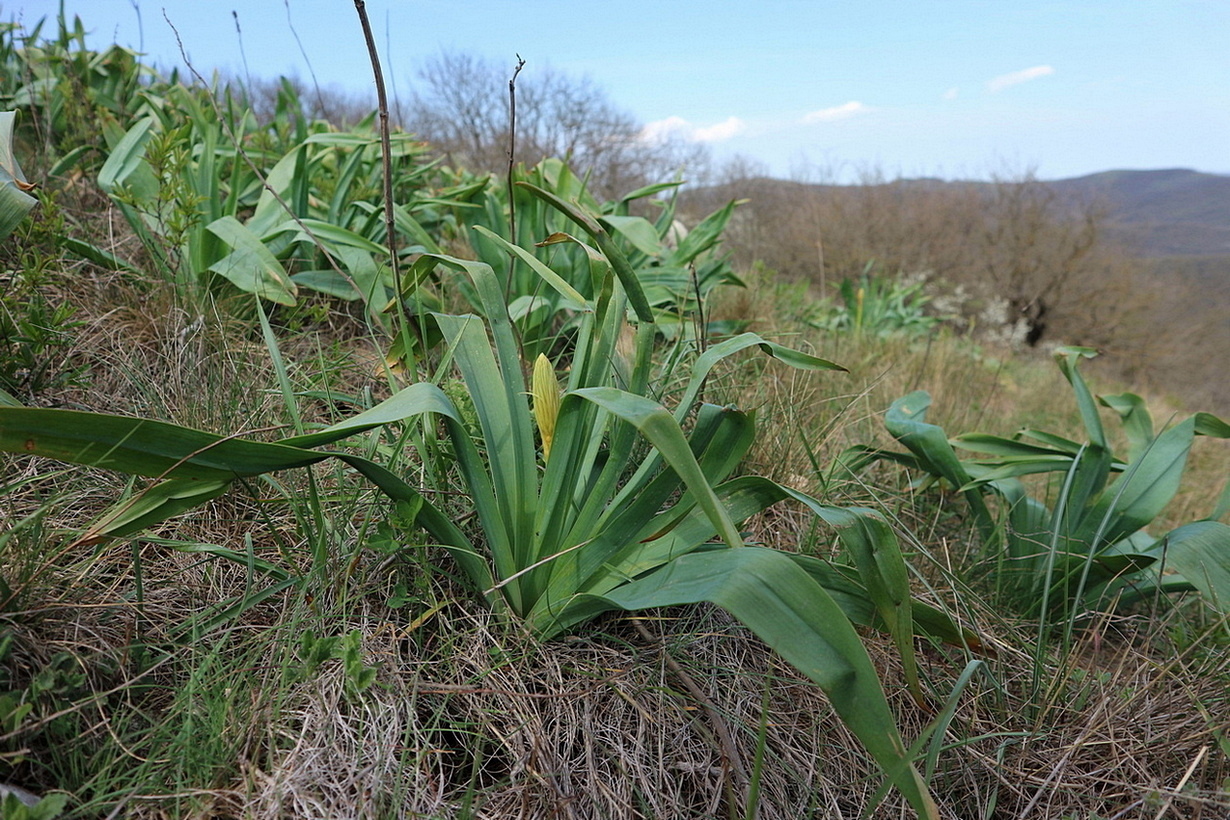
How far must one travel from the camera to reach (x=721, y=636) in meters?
1.33

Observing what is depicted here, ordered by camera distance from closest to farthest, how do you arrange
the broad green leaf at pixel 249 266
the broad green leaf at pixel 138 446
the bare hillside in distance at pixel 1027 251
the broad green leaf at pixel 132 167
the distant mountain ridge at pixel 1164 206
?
the broad green leaf at pixel 138 446, the broad green leaf at pixel 249 266, the broad green leaf at pixel 132 167, the bare hillside in distance at pixel 1027 251, the distant mountain ridge at pixel 1164 206

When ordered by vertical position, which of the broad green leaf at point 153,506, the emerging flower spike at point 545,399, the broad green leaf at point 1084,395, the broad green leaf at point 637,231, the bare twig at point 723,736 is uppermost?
the broad green leaf at point 637,231

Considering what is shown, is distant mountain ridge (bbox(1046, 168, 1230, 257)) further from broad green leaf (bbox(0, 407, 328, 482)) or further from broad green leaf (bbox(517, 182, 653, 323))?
broad green leaf (bbox(0, 407, 328, 482))

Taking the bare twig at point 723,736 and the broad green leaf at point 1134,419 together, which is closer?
the bare twig at point 723,736

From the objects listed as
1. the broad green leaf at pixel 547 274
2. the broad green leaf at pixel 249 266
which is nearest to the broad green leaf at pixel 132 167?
the broad green leaf at pixel 249 266

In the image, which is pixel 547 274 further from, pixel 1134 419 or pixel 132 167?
pixel 1134 419

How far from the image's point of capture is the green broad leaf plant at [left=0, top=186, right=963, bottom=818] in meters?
0.91

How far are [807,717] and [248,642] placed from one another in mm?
898

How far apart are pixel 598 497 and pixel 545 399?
0.19 meters

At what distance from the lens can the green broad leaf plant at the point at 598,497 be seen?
2.97 feet

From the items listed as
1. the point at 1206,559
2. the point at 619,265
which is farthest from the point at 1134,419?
the point at 619,265

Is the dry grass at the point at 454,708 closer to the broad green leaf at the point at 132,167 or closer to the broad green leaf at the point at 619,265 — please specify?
the broad green leaf at the point at 619,265

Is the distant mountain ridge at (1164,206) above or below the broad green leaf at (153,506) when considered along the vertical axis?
below

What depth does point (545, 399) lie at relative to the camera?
49.6 inches
